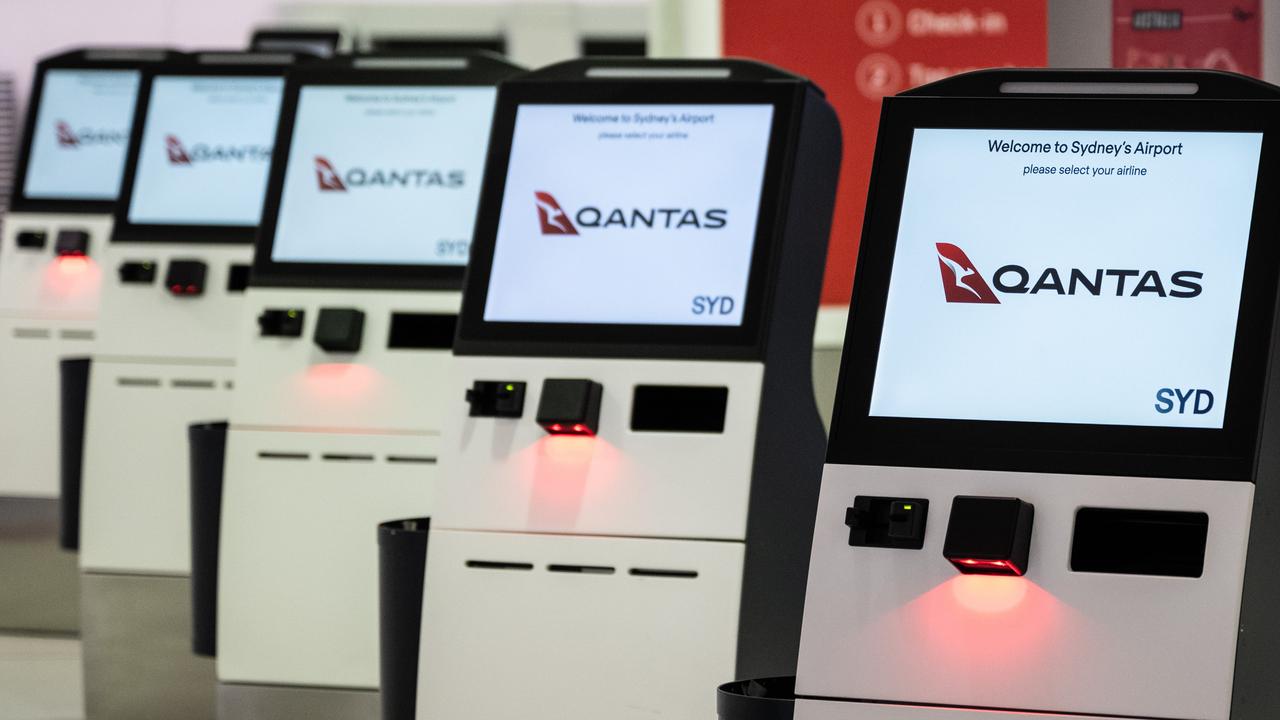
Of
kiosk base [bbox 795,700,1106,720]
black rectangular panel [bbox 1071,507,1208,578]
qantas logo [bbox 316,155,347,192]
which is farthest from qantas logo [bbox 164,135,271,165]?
black rectangular panel [bbox 1071,507,1208,578]

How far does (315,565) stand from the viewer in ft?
11.4

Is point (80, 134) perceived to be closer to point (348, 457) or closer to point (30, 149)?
point (30, 149)

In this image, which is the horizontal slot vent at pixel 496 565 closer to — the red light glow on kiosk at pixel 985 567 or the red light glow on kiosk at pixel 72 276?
the red light glow on kiosk at pixel 985 567

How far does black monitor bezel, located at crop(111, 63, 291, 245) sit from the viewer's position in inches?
160

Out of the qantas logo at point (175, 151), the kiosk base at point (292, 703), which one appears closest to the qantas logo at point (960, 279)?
the kiosk base at point (292, 703)

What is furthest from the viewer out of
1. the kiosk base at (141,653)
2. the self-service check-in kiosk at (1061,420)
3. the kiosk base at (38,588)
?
the kiosk base at (38,588)

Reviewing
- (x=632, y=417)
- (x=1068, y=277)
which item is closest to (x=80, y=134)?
(x=632, y=417)

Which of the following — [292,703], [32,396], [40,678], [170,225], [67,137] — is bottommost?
[40,678]

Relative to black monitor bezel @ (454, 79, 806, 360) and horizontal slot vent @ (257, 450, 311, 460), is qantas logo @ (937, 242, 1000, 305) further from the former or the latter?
horizontal slot vent @ (257, 450, 311, 460)

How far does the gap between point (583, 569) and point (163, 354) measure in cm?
194

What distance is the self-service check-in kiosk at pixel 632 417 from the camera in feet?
8.29

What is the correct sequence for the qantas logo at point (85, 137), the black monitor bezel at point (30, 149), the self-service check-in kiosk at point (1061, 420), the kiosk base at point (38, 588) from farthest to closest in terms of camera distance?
the kiosk base at point (38, 588) → the qantas logo at point (85, 137) → the black monitor bezel at point (30, 149) → the self-service check-in kiosk at point (1061, 420)

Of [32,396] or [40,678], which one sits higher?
[32,396]

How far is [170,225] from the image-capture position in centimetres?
409
